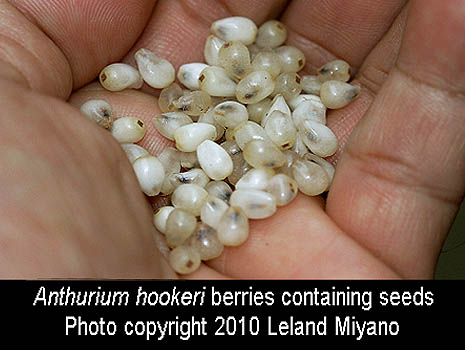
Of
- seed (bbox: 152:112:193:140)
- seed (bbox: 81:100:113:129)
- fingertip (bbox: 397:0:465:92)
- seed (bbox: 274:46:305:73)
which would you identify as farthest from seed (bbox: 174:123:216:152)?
fingertip (bbox: 397:0:465:92)

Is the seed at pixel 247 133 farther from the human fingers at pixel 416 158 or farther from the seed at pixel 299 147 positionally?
the human fingers at pixel 416 158

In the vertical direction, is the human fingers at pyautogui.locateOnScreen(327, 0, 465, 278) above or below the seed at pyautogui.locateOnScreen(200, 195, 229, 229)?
above

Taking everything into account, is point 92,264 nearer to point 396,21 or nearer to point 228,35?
point 228,35

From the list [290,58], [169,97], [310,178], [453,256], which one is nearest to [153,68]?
[169,97]

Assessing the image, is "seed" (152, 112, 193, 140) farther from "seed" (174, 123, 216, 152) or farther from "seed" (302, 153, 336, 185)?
"seed" (302, 153, 336, 185)

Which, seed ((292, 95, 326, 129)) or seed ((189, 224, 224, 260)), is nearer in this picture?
seed ((189, 224, 224, 260))

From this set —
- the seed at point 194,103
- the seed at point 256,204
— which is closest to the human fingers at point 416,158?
the seed at point 256,204
